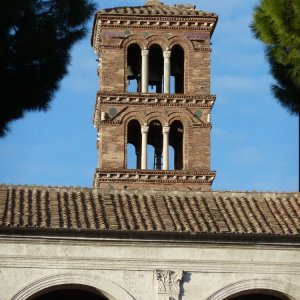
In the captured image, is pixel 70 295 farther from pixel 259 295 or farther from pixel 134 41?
pixel 134 41

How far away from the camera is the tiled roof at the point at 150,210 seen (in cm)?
4075

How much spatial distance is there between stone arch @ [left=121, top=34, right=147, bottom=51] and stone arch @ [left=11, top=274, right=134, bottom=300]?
21.3 meters

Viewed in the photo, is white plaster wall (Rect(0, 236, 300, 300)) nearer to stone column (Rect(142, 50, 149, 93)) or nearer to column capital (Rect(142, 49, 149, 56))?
stone column (Rect(142, 50, 149, 93))

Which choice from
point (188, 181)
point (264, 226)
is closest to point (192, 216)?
point (264, 226)

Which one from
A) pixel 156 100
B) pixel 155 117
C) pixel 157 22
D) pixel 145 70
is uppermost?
pixel 157 22

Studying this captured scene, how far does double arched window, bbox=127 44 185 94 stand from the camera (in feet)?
197

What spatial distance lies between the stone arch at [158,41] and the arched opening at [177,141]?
2756 mm

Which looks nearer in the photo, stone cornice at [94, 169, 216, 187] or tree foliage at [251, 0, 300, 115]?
tree foliage at [251, 0, 300, 115]

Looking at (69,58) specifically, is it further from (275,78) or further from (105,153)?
(105,153)

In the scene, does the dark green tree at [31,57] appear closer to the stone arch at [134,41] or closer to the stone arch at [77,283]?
the stone arch at [77,283]

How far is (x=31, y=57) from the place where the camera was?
4006cm

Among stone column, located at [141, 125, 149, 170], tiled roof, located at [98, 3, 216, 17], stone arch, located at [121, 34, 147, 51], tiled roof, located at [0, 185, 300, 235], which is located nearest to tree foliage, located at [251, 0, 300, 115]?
tiled roof, located at [0, 185, 300, 235]

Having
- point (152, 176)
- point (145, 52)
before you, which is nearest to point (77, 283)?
point (152, 176)

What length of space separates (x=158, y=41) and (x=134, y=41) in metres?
0.84
